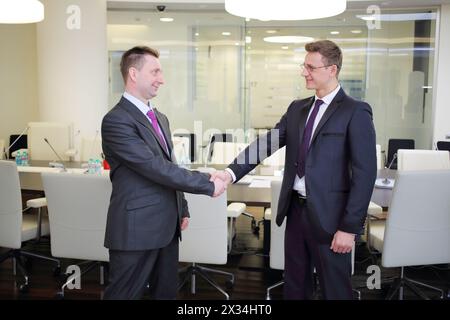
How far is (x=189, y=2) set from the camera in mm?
6762

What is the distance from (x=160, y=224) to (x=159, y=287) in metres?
0.36

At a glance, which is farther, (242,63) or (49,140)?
(242,63)

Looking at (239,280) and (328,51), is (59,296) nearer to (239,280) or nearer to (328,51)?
(239,280)

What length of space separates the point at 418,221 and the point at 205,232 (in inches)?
52.2

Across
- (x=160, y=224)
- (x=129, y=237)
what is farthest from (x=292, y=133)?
(x=129, y=237)

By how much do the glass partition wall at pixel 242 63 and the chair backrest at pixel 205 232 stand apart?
14.9ft

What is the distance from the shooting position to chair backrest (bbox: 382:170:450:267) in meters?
2.81

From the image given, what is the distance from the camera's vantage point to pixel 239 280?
3.69m

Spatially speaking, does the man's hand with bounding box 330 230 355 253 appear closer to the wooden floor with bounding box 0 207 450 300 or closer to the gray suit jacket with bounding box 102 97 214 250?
the gray suit jacket with bounding box 102 97 214 250

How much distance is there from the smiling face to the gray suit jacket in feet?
2.35

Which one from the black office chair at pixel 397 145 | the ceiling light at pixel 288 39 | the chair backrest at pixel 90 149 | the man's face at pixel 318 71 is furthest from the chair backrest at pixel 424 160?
the ceiling light at pixel 288 39

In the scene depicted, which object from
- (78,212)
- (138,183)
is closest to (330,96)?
(138,183)

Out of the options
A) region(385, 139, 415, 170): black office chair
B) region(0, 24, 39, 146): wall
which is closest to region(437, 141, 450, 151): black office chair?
region(385, 139, 415, 170): black office chair

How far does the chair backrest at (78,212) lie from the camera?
2.92 metres
